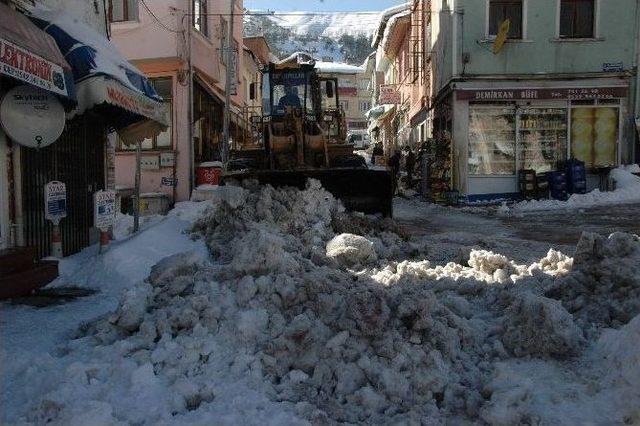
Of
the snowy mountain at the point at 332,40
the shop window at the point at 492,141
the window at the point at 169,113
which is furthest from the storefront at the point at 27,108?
the snowy mountain at the point at 332,40

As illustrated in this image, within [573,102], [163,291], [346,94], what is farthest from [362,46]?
[163,291]

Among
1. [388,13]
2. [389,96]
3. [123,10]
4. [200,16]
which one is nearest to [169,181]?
[123,10]

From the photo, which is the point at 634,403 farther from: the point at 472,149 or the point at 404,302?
the point at 472,149

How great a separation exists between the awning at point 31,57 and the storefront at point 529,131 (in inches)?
541

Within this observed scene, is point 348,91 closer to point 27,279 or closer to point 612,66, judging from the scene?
point 612,66

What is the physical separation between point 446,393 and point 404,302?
2.62ft

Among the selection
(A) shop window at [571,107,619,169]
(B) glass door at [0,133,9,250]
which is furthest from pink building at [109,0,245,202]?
(A) shop window at [571,107,619,169]

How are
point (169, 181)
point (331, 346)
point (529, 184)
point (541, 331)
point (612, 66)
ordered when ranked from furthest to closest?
point (612, 66) → point (529, 184) → point (169, 181) → point (541, 331) → point (331, 346)

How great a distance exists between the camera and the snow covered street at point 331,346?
3.26m

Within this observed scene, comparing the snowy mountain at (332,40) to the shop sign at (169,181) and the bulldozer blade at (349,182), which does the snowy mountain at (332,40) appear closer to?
the shop sign at (169,181)

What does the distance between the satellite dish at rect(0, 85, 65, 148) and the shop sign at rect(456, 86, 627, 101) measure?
44.8 ft

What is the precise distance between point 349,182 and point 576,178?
395 inches

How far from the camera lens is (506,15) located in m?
18.0

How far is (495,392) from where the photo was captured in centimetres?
341
